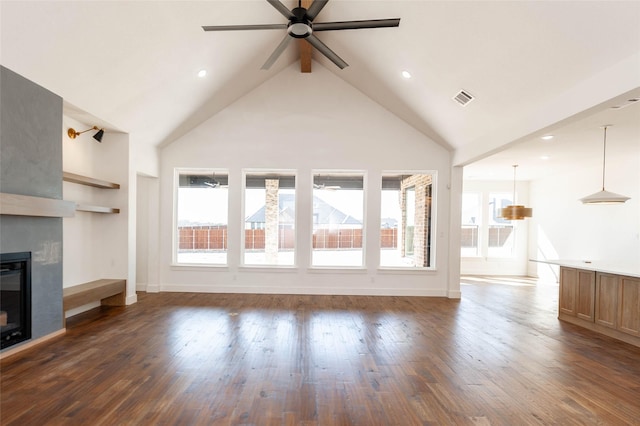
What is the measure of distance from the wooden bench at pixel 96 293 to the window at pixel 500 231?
30.2ft

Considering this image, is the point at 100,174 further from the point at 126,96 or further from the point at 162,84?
the point at 162,84

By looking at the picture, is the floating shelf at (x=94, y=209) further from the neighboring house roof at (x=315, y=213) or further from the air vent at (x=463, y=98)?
the air vent at (x=463, y=98)

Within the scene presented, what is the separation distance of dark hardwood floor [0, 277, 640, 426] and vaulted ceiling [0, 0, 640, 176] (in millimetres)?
2623

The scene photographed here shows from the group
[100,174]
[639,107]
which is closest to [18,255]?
[100,174]

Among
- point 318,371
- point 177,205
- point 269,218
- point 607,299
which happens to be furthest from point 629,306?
point 177,205

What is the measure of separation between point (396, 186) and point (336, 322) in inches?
122

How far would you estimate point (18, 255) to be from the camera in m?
3.27

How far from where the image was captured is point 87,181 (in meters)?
4.38

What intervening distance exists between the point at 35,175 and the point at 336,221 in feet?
14.9

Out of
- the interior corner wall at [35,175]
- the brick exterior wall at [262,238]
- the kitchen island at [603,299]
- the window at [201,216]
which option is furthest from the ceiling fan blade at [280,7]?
the kitchen island at [603,299]

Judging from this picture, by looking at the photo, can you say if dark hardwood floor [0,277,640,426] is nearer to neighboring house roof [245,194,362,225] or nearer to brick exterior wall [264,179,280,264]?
brick exterior wall [264,179,280,264]

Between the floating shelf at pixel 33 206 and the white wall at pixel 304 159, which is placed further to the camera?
the white wall at pixel 304 159

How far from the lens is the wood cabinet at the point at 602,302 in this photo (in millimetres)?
3871

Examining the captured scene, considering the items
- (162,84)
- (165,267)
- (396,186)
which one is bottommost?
(165,267)
